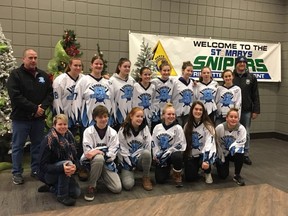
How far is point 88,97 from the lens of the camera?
12.2 ft

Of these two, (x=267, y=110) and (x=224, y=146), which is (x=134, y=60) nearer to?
(x=224, y=146)

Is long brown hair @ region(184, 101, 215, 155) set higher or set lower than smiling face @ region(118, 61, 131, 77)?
lower

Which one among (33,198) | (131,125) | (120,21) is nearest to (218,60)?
(120,21)

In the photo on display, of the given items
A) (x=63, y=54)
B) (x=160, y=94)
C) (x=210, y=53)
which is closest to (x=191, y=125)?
(x=160, y=94)

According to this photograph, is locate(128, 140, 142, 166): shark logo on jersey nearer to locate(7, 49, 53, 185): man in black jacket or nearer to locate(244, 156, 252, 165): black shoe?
locate(7, 49, 53, 185): man in black jacket

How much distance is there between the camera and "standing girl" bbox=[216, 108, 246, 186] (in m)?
3.87

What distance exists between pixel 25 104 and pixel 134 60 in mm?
2375

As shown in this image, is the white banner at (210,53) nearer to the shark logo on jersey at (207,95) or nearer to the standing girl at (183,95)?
the standing girl at (183,95)

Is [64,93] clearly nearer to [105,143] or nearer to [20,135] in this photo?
[20,135]

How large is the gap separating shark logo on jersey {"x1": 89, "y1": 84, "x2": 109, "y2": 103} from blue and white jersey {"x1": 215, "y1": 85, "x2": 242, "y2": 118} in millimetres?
1713

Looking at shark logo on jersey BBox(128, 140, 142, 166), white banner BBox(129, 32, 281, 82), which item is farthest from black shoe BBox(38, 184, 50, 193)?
white banner BBox(129, 32, 281, 82)

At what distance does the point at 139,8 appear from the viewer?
5469mm

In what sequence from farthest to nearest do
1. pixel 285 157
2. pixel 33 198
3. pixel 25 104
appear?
pixel 285 157
pixel 25 104
pixel 33 198

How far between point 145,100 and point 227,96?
1.24 meters
